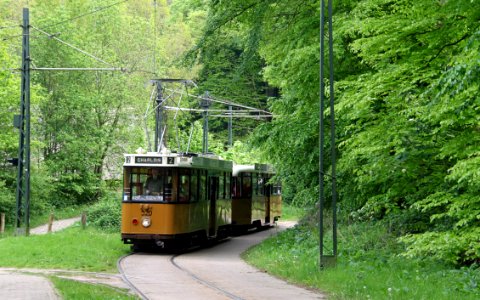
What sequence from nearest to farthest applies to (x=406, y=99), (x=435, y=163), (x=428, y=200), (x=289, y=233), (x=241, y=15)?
(x=428, y=200), (x=406, y=99), (x=435, y=163), (x=241, y=15), (x=289, y=233)

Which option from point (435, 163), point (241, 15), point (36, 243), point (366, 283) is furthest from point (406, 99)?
point (36, 243)

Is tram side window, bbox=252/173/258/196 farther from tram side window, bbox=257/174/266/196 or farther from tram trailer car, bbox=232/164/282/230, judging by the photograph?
tram side window, bbox=257/174/266/196

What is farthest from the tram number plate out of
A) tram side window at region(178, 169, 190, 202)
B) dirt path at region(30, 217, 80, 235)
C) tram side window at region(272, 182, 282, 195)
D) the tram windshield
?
tram side window at region(272, 182, 282, 195)

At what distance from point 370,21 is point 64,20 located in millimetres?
35237

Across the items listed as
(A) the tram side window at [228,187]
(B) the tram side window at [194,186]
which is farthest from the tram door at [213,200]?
(B) the tram side window at [194,186]

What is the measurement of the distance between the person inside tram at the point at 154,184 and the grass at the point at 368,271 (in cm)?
343

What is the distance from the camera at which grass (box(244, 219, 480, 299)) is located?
14156 mm

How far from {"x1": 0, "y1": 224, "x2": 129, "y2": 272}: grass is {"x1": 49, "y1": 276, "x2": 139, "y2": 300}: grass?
4491mm

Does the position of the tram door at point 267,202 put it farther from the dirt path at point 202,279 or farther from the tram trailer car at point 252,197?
the dirt path at point 202,279

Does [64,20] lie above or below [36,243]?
above

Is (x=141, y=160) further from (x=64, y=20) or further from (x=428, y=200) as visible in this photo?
(x=64, y=20)

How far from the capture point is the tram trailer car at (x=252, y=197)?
118 ft

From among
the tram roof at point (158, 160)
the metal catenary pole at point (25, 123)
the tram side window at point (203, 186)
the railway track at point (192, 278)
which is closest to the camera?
the railway track at point (192, 278)

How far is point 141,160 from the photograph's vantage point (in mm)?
25641
